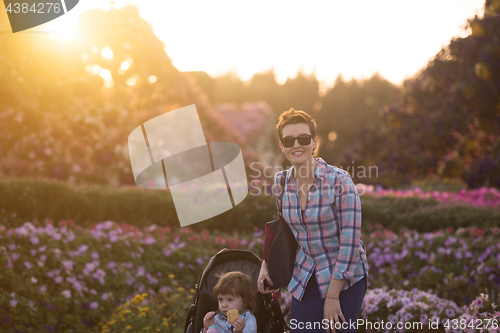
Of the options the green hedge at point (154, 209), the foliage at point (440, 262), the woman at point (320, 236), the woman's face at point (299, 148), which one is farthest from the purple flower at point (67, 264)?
the foliage at point (440, 262)

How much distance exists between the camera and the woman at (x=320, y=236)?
75.9 inches

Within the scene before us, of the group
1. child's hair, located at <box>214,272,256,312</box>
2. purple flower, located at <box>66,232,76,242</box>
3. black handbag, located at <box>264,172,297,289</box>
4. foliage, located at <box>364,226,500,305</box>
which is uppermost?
black handbag, located at <box>264,172,297,289</box>

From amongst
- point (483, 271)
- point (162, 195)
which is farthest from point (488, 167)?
point (162, 195)

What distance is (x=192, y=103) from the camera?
14.4m

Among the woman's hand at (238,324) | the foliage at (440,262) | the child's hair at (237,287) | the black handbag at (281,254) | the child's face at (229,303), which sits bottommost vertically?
the foliage at (440,262)

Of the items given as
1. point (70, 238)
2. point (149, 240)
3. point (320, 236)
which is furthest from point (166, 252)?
point (320, 236)

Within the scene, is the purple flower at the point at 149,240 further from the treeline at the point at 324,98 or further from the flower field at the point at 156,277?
the treeline at the point at 324,98

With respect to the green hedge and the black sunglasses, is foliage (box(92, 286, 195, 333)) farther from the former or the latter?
the green hedge

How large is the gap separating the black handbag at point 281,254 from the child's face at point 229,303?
0.91ft

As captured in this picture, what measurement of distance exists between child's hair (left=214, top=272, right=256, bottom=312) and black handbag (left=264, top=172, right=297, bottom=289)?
0.74ft

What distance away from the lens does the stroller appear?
2.48 metres

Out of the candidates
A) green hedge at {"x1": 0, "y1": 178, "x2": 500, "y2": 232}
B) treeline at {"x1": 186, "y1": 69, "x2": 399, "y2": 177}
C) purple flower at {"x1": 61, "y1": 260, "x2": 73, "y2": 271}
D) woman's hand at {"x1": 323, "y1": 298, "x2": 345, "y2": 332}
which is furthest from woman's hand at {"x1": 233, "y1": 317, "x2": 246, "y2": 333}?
treeline at {"x1": 186, "y1": 69, "x2": 399, "y2": 177}

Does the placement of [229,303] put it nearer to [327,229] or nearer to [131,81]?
[327,229]

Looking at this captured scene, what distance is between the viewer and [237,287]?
7.64 ft
